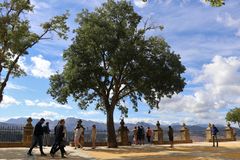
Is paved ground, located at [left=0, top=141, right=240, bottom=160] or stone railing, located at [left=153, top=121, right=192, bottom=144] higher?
stone railing, located at [left=153, top=121, right=192, bottom=144]

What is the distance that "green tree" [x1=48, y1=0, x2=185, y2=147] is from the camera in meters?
32.1

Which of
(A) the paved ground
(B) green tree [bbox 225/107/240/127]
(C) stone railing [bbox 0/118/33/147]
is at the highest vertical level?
(B) green tree [bbox 225/107/240/127]

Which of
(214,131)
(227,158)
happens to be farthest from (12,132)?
(227,158)

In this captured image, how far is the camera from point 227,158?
797 inches

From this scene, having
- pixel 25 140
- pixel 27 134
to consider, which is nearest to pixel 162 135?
pixel 27 134

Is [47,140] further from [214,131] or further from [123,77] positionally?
[214,131]

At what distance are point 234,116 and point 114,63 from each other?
213 ft

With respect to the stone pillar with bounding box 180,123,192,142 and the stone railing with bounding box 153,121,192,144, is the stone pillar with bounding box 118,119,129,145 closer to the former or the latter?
the stone railing with bounding box 153,121,192,144

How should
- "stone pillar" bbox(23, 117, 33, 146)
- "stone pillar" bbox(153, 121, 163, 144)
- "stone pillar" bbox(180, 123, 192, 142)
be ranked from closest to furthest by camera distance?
"stone pillar" bbox(23, 117, 33, 146), "stone pillar" bbox(153, 121, 163, 144), "stone pillar" bbox(180, 123, 192, 142)

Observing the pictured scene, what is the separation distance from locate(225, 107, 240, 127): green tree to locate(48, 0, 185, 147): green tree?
58.6 metres

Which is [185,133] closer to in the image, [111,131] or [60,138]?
[111,131]

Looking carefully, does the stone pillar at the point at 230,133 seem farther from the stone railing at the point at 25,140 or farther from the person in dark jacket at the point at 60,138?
the person in dark jacket at the point at 60,138

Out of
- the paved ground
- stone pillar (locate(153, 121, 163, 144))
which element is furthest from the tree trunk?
stone pillar (locate(153, 121, 163, 144))

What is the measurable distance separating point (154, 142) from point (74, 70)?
1319 cm
